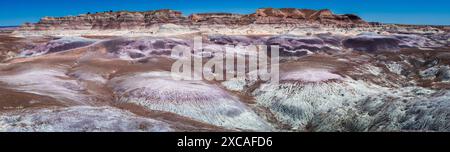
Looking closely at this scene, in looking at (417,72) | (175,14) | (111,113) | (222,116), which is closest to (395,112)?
(222,116)
